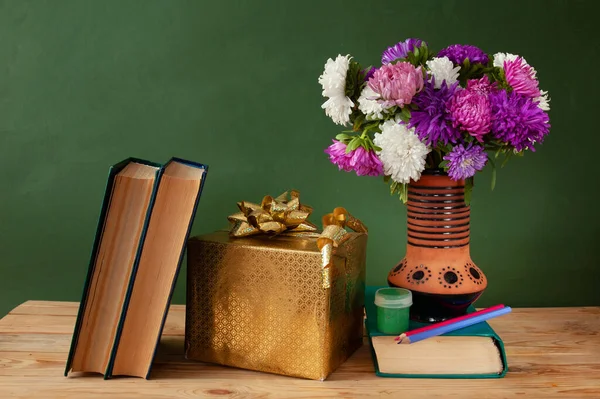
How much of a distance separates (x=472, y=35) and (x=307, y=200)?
0.47 m

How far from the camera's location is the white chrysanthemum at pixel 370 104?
2.71 feet

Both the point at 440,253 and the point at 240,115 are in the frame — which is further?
the point at 240,115

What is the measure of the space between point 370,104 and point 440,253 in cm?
24

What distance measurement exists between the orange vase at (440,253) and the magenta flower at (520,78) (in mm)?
152

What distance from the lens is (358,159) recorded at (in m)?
0.83

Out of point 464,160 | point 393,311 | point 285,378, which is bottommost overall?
point 285,378

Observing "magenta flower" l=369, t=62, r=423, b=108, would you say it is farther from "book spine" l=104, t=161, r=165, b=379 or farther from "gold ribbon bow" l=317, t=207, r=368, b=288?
"book spine" l=104, t=161, r=165, b=379

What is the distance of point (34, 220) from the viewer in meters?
1.27

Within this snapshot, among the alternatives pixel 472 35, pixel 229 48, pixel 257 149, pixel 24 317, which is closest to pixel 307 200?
pixel 257 149

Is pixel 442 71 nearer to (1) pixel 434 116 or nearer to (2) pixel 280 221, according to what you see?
(1) pixel 434 116

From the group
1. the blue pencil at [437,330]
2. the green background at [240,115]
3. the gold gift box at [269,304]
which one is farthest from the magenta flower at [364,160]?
the green background at [240,115]

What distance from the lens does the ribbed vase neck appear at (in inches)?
34.2

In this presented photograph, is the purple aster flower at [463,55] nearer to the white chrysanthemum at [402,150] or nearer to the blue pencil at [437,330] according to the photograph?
the white chrysanthemum at [402,150]

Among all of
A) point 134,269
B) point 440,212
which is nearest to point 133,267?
point 134,269
